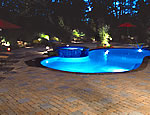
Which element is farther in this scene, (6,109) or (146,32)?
(146,32)

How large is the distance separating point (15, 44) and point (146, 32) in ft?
68.7

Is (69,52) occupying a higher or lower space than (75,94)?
higher

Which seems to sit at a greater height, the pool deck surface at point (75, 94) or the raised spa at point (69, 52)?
the raised spa at point (69, 52)

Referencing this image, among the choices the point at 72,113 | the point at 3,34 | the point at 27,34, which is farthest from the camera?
the point at 27,34

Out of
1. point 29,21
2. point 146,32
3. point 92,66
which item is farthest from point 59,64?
point 146,32

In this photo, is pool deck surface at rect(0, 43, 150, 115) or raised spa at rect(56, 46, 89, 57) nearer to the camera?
pool deck surface at rect(0, 43, 150, 115)

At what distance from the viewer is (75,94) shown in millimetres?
4969

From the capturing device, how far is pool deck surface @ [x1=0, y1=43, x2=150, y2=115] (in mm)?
3914

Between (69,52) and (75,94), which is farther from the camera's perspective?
(69,52)

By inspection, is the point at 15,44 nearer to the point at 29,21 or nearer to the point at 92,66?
the point at 29,21

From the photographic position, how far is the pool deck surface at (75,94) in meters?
3.91

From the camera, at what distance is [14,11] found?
2230cm

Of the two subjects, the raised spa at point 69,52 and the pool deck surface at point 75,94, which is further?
the raised spa at point 69,52

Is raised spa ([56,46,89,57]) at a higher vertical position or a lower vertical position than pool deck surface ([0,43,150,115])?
higher
